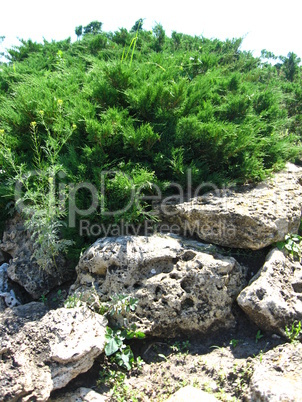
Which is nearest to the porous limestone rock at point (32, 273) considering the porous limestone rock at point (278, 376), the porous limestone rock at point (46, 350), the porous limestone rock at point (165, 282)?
the porous limestone rock at point (165, 282)

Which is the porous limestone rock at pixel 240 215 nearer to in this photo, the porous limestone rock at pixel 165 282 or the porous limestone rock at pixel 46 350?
the porous limestone rock at pixel 165 282

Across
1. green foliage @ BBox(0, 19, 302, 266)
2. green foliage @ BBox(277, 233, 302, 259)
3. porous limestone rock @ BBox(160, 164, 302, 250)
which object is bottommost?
green foliage @ BBox(277, 233, 302, 259)

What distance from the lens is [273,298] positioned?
3.70 meters

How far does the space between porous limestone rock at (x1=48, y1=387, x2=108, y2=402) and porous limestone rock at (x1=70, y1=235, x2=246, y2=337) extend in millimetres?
718

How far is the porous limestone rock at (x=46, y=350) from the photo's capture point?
10.3 ft

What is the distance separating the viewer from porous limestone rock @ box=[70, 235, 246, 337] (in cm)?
380

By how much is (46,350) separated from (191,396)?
Result: 131cm

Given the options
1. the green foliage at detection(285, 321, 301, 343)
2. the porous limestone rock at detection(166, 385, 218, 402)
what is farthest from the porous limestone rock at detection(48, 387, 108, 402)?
the green foliage at detection(285, 321, 301, 343)

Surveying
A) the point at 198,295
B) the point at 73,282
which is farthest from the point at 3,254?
the point at 198,295

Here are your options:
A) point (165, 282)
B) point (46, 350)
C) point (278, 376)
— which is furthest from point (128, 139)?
point (278, 376)

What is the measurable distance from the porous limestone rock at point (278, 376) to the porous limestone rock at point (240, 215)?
118 cm

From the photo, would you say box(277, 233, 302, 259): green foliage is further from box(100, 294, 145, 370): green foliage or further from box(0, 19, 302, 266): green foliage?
box(100, 294, 145, 370): green foliage

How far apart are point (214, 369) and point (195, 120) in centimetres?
282

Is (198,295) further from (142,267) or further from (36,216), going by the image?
(36,216)
